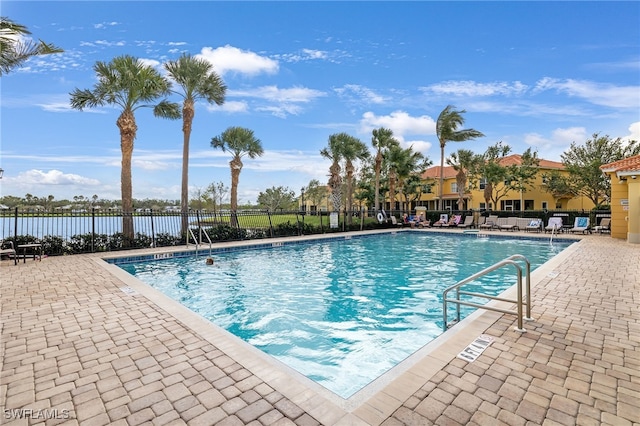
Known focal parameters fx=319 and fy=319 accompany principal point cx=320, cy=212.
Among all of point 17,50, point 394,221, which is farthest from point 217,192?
point 17,50

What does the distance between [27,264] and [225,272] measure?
525cm

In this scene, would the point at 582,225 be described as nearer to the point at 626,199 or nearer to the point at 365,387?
the point at 626,199

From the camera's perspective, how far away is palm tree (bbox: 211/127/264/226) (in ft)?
66.0

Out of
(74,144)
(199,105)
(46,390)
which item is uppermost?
(199,105)

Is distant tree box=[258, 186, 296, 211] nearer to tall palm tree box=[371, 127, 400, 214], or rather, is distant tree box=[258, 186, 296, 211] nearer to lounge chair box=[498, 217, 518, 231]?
tall palm tree box=[371, 127, 400, 214]

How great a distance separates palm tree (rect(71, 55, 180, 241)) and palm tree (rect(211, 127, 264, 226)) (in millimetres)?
7079

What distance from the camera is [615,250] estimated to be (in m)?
10.2

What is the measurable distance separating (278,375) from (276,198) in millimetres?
44651

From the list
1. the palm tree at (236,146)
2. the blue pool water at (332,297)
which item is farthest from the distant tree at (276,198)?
the blue pool water at (332,297)

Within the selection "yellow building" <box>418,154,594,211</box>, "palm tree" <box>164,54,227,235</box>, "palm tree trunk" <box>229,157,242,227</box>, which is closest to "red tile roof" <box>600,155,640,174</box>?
"yellow building" <box>418,154,594,211</box>

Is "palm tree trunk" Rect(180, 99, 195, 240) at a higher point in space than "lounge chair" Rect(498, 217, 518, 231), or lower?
higher

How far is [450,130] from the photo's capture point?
2547 centimetres

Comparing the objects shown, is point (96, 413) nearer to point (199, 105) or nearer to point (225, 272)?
point (225, 272)

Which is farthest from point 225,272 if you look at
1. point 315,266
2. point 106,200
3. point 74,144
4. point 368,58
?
point 74,144
